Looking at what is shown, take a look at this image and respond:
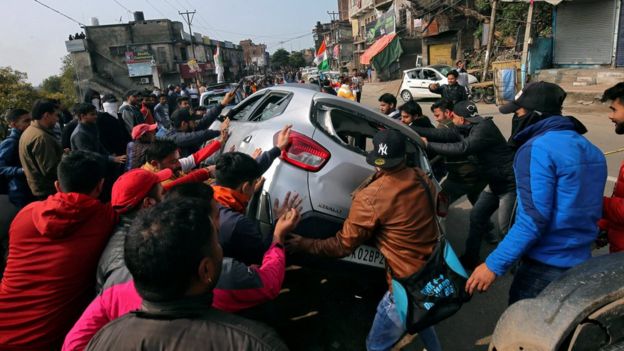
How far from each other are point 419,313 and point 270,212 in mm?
1064

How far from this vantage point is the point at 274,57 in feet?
318

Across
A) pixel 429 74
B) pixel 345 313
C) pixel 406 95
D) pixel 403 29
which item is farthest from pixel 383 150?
pixel 403 29

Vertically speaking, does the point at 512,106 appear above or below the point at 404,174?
above

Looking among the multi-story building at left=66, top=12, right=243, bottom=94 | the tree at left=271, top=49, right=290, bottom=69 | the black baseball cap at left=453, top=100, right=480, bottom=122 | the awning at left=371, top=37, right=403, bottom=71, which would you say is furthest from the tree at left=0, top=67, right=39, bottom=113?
the tree at left=271, top=49, right=290, bottom=69

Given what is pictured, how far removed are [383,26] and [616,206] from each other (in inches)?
1303

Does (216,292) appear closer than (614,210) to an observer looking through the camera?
Yes

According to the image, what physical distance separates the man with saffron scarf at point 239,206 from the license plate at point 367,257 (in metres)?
0.51

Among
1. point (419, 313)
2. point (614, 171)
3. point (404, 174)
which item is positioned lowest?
point (614, 171)

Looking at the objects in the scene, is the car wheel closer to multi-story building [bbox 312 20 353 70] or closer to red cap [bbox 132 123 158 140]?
red cap [bbox 132 123 158 140]

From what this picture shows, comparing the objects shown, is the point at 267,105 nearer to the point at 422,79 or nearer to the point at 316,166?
the point at 316,166

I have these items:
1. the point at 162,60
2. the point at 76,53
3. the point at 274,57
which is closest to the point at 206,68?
the point at 162,60

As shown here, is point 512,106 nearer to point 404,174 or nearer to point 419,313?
point 404,174

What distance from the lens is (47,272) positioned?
1788 mm

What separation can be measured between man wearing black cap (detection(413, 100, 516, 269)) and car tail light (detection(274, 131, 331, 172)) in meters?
1.35
